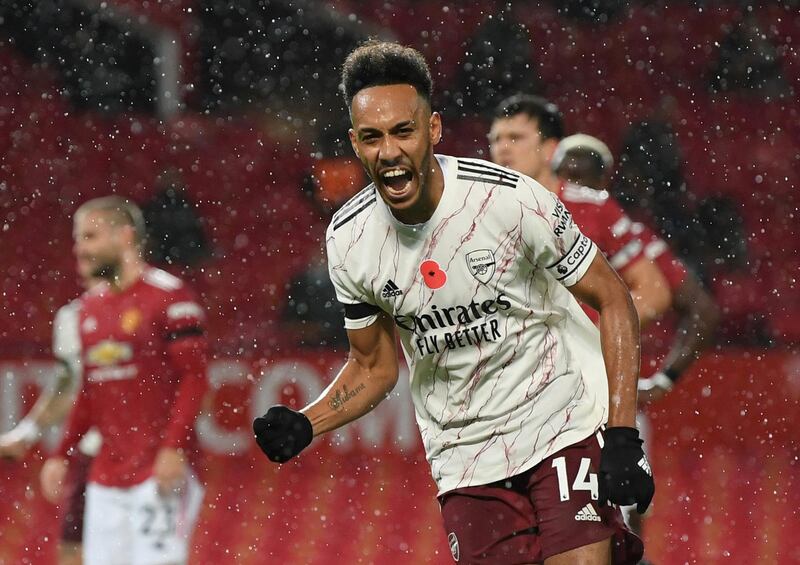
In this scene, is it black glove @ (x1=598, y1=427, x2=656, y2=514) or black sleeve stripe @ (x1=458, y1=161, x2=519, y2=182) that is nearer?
black glove @ (x1=598, y1=427, x2=656, y2=514)

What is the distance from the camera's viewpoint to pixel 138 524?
18.4 feet

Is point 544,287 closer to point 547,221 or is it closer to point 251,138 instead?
point 547,221

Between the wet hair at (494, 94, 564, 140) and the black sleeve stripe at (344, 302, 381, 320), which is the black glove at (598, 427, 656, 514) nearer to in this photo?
the black sleeve stripe at (344, 302, 381, 320)

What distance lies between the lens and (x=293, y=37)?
13086mm

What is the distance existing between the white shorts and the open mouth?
105 inches

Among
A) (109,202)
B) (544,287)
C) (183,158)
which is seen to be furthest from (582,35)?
(544,287)

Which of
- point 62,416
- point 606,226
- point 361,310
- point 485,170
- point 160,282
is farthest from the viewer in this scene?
point 62,416

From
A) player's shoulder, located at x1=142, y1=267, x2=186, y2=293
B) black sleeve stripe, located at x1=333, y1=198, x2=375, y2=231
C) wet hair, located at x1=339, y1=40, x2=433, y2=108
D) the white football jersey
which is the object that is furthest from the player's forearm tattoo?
player's shoulder, located at x1=142, y1=267, x2=186, y2=293

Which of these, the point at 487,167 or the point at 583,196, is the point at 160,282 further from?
the point at 487,167

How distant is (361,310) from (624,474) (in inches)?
30.9

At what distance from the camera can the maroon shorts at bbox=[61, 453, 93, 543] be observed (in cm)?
584

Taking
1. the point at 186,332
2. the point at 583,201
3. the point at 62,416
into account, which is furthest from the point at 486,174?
the point at 62,416

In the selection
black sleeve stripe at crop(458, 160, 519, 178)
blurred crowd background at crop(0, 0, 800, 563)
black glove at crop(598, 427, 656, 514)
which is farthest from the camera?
blurred crowd background at crop(0, 0, 800, 563)

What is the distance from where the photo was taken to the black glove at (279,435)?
3.25 m
